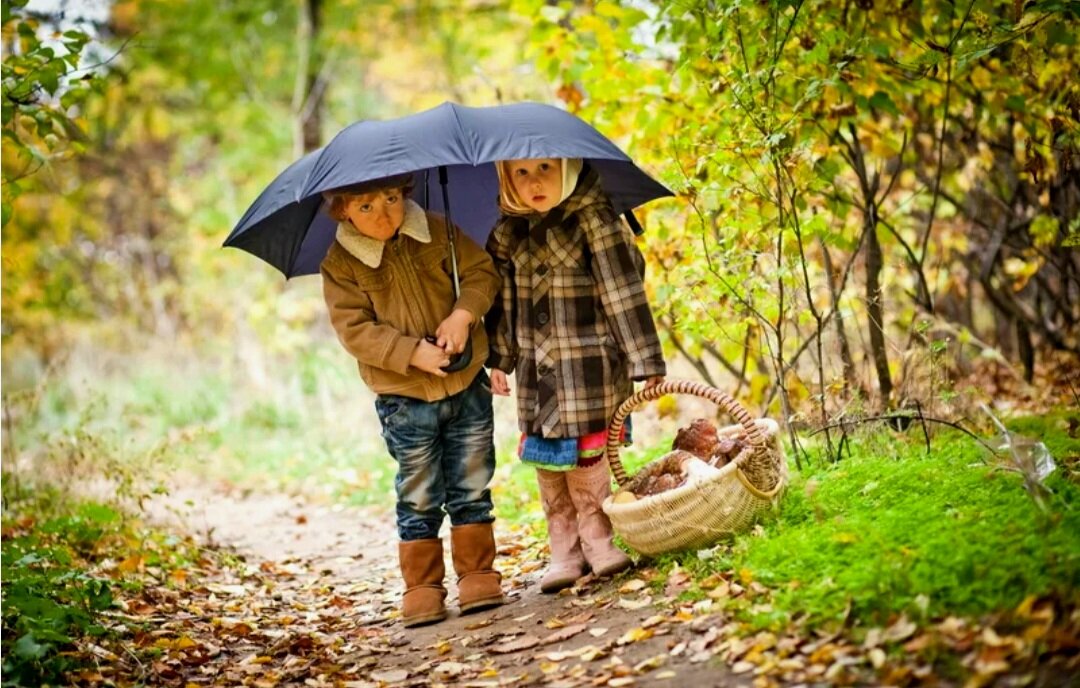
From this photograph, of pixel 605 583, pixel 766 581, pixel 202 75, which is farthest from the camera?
pixel 202 75

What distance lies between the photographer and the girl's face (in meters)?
3.68

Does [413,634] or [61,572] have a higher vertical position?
[61,572]

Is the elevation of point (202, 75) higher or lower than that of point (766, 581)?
higher

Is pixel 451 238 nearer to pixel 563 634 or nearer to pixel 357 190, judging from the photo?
pixel 357 190

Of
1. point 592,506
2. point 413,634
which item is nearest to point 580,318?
point 592,506

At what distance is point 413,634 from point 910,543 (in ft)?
6.03

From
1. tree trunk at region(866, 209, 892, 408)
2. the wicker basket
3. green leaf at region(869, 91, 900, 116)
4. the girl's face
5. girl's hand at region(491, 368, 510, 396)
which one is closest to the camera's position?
the wicker basket

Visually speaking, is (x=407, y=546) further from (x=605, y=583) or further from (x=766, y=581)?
(x=766, y=581)

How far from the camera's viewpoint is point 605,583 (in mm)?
3762

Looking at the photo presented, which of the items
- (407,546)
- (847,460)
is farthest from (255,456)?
(847,460)

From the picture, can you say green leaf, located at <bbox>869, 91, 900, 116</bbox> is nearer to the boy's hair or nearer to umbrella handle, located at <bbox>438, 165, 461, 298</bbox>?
umbrella handle, located at <bbox>438, 165, 461, 298</bbox>

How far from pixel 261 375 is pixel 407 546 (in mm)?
7225

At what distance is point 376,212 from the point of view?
3771 millimetres

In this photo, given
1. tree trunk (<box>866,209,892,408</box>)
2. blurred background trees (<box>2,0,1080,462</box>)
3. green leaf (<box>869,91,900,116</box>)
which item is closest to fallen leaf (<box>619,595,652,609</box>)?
blurred background trees (<box>2,0,1080,462</box>)
